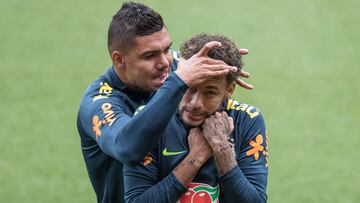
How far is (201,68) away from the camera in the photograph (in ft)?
11.4

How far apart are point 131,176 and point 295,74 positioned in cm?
698

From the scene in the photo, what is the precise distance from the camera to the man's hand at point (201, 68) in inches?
137

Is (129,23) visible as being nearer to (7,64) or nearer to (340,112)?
(340,112)

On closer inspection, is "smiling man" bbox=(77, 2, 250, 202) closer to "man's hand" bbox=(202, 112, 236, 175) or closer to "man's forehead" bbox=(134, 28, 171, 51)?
"man's forehead" bbox=(134, 28, 171, 51)

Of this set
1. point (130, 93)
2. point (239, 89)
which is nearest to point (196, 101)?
point (130, 93)

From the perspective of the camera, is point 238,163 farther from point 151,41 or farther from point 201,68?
point 151,41

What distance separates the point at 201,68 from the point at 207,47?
4.0 inches

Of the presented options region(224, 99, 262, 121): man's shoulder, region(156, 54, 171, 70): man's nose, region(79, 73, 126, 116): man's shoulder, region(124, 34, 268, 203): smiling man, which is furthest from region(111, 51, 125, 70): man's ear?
region(224, 99, 262, 121): man's shoulder

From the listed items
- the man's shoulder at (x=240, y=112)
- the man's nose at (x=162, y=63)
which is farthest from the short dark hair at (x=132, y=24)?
the man's shoulder at (x=240, y=112)

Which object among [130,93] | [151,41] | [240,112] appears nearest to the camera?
[240,112]

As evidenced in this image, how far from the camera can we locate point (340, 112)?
9203 millimetres

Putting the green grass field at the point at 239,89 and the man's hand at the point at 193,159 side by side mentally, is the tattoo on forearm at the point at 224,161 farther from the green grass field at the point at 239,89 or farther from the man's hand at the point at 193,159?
the green grass field at the point at 239,89

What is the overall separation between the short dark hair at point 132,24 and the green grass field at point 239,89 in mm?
3440

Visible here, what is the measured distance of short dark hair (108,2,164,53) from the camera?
13.6 feet
